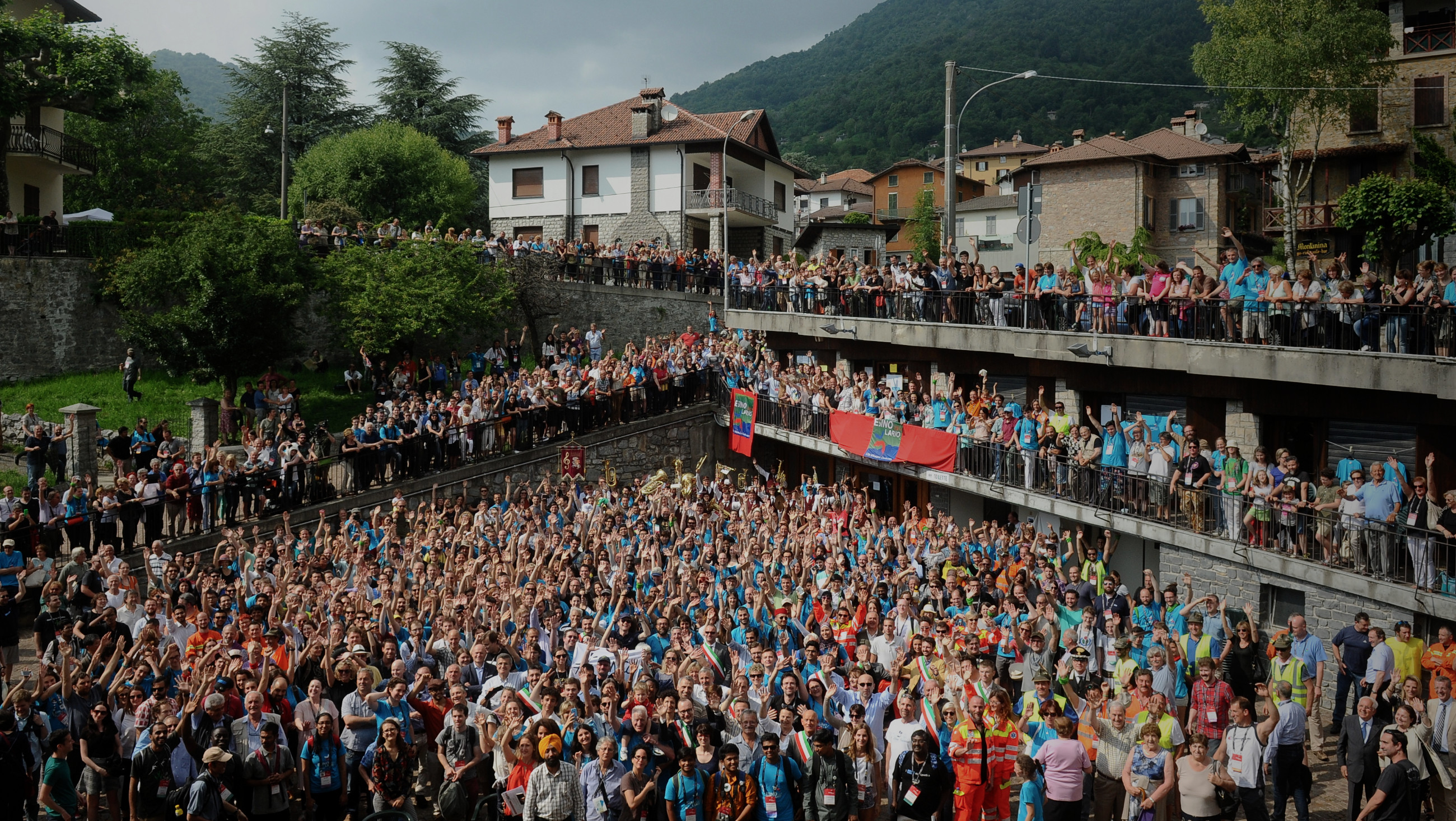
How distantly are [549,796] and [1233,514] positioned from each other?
10.5m

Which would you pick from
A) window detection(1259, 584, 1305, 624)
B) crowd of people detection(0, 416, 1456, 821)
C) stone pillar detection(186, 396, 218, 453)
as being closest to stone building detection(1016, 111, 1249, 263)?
window detection(1259, 584, 1305, 624)

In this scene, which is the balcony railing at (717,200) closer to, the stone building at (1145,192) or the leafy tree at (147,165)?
the stone building at (1145,192)

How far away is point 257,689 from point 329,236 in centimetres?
2211

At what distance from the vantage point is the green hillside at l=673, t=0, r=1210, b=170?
81438mm

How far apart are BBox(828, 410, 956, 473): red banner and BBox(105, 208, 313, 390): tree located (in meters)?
12.9

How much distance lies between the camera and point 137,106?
91.7ft

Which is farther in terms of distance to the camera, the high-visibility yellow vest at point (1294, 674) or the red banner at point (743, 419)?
the red banner at point (743, 419)

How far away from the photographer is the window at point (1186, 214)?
133 feet

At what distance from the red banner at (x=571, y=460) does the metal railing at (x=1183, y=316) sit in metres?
6.09

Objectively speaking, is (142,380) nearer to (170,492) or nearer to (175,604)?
(170,492)

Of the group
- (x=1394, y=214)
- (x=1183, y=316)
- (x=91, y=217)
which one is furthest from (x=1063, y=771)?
(x=91, y=217)

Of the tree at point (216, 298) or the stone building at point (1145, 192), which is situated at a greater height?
the stone building at point (1145, 192)

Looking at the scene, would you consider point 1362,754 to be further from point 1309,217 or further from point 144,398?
point 1309,217

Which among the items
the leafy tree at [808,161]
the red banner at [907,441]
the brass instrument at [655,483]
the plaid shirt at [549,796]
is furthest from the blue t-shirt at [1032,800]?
the leafy tree at [808,161]
